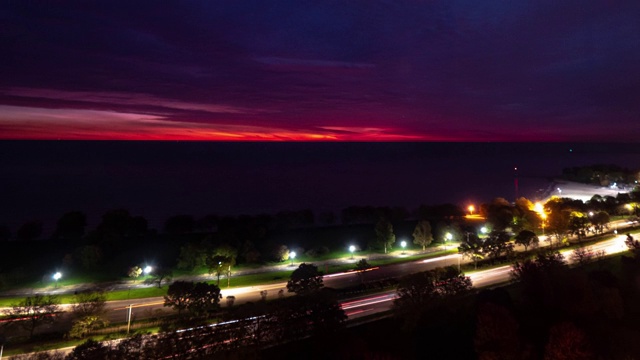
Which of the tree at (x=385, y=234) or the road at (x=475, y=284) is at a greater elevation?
the tree at (x=385, y=234)

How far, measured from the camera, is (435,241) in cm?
4600

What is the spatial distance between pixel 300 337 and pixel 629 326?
1801cm

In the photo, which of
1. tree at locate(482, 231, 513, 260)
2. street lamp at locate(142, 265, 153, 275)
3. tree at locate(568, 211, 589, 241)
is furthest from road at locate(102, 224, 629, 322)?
street lamp at locate(142, 265, 153, 275)

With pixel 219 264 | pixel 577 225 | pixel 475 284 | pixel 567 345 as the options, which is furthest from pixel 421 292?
pixel 577 225

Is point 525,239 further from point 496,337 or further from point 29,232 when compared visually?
point 29,232

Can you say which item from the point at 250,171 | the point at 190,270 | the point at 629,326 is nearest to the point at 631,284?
the point at 629,326

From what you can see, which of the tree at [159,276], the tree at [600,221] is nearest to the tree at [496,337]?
the tree at [159,276]

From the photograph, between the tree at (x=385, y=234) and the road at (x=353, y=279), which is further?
the tree at (x=385, y=234)

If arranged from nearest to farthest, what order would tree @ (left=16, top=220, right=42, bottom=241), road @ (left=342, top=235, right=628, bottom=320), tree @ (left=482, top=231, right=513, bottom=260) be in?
road @ (left=342, top=235, right=628, bottom=320)
tree @ (left=482, top=231, right=513, bottom=260)
tree @ (left=16, top=220, right=42, bottom=241)

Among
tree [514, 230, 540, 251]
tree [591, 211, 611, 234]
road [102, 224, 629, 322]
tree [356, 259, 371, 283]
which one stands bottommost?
road [102, 224, 629, 322]

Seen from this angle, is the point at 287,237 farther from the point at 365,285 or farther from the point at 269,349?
the point at 269,349

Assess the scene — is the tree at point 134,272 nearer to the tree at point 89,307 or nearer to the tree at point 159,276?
the tree at point 159,276

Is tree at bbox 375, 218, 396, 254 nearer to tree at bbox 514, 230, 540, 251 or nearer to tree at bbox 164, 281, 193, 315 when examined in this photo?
tree at bbox 514, 230, 540, 251

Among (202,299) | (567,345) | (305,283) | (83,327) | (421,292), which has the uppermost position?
(421,292)
